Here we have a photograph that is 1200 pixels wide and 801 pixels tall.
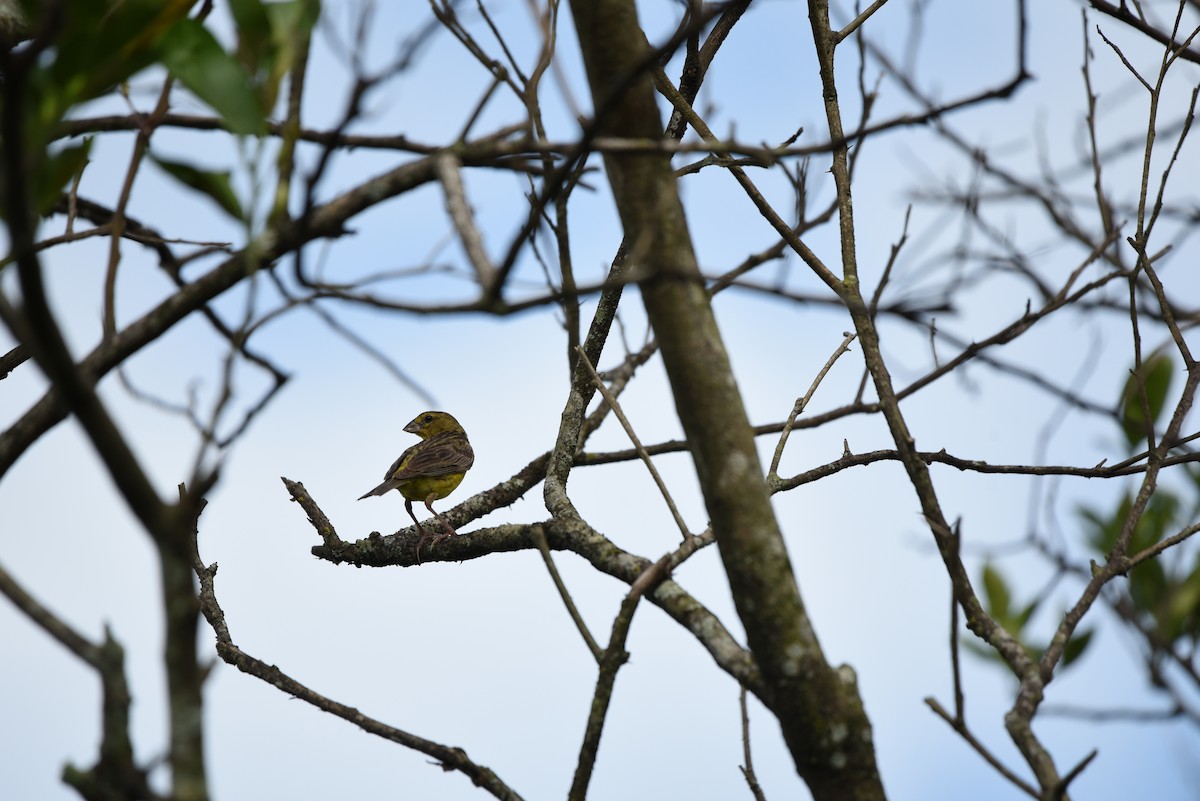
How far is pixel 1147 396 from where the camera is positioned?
12.1 ft

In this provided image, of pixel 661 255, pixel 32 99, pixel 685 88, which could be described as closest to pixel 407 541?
pixel 685 88

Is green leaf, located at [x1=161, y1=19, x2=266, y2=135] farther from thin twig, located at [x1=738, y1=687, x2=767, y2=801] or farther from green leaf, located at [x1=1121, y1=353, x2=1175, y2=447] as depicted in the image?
green leaf, located at [x1=1121, y1=353, x2=1175, y2=447]

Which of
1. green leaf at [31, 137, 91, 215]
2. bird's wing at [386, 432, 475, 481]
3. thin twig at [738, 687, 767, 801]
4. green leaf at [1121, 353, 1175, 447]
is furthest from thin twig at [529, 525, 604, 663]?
bird's wing at [386, 432, 475, 481]

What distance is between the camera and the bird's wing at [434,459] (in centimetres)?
624

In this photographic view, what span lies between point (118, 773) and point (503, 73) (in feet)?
4.46

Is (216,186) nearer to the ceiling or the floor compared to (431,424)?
nearer to the floor

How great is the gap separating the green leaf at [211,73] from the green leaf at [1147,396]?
124 inches

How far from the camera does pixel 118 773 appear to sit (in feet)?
5.36

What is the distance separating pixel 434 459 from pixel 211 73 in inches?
186

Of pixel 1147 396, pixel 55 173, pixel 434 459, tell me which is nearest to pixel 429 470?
pixel 434 459

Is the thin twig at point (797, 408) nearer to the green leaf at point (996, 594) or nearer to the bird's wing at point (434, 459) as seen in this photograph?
the green leaf at point (996, 594)

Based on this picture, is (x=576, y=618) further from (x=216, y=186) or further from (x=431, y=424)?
(x=431, y=424)

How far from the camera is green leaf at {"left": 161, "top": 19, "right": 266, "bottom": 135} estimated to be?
177 centimetres

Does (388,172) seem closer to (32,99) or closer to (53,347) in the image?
(32,99)
